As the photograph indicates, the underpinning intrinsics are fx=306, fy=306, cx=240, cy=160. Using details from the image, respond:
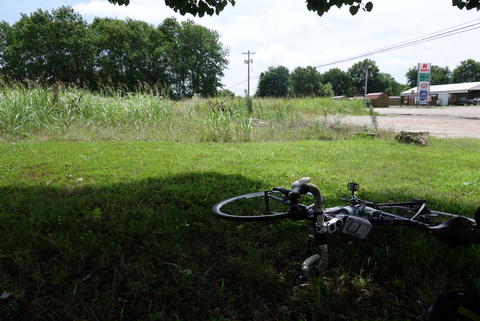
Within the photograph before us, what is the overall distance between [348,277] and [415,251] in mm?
593

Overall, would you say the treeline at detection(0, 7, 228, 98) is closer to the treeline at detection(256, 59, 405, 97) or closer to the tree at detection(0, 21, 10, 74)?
the tree at detection(0, 21, 10, 74)

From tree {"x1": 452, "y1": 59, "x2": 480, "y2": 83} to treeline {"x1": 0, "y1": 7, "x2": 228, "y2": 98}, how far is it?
7404 cm

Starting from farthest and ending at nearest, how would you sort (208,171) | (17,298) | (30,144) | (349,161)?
(30,144) → (349,161) → (208,171) → (17,298)

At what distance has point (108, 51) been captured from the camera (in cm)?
4984

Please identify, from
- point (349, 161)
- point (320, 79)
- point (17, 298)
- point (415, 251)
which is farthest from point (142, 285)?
point (320, 79)

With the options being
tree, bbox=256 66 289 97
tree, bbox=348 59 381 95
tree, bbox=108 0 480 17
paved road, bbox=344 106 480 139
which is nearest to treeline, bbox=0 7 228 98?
paved road, bbox=344 106 480 139

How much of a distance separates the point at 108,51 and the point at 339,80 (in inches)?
3037

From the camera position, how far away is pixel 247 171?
4637 millimetres

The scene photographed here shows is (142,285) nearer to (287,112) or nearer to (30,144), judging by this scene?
(30,144)

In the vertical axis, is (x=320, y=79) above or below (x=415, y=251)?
above

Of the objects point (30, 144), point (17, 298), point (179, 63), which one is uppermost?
A: point (179, 63)

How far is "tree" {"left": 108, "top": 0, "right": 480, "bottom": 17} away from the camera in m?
3.60

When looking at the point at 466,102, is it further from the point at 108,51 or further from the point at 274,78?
the point at 108,51

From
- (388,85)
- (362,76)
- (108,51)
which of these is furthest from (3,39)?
(388,85)
